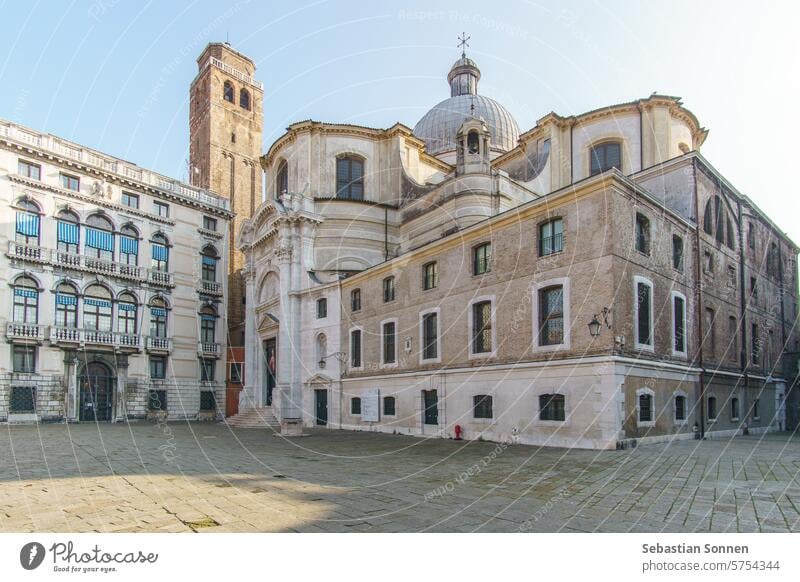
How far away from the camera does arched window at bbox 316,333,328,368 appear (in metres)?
33.3

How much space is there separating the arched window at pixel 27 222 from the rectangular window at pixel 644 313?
36.0 m

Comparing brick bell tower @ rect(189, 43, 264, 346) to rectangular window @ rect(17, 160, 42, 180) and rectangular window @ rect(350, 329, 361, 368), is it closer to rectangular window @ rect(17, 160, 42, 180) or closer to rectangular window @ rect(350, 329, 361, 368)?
rectangular window @ rect(17, 160, 42, 180)

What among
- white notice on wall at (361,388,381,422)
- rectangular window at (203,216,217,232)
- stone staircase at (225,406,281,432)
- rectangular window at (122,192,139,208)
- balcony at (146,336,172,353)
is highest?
rectangular window at (122,192,139,208)

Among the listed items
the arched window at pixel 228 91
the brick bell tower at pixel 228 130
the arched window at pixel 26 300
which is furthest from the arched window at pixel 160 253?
the arched window at pixel 228 91

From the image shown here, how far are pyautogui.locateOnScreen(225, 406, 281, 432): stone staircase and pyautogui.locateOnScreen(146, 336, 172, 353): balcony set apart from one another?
8.90m

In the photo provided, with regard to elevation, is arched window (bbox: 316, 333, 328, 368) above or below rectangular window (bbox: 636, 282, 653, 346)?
below

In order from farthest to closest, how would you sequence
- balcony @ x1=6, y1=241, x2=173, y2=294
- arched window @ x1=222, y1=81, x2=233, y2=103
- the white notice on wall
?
arched window @ x1=222, y1=81, x2=233, y2=103 → balcony @ x1=6, y1=241, x2=173, y2=294 → the white notice on wall

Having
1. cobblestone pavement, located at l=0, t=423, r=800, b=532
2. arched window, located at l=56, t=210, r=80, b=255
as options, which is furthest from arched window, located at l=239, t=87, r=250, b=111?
cobblestone pavement, located at l=0, t=423, r=800, b=532

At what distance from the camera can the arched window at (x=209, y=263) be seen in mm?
45281

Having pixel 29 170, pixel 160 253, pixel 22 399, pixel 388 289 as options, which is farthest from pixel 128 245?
pixel 388 289

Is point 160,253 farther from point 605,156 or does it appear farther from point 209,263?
point 605,156

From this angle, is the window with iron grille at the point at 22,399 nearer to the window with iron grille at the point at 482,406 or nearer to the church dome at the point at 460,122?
the window with iron grille at the point at 482,406

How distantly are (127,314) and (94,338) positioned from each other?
3106 millimetres

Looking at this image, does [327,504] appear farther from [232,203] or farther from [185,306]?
[232,203]
